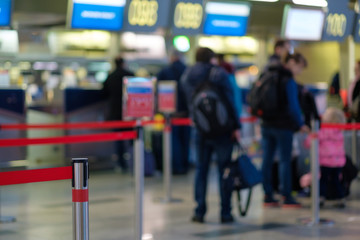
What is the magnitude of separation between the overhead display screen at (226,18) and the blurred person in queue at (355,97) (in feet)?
6.41

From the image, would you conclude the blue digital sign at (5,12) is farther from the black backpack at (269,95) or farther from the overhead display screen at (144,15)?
the black backpack at (269,95)

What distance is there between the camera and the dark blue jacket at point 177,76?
11.2 meters

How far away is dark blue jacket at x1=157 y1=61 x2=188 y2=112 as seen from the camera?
11.2m

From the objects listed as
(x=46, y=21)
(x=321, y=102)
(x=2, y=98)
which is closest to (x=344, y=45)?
(x=321, y=102)

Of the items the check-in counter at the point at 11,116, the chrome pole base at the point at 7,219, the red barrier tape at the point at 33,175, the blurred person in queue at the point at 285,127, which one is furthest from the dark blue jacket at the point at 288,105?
the check-in counter at the point at 11,116

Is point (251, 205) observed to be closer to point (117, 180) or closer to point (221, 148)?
point (221, 148)

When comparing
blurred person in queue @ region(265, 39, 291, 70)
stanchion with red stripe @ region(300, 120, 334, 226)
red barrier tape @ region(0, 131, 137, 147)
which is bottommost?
stanchion with red stripe @ region(300, 120, 334, 226)

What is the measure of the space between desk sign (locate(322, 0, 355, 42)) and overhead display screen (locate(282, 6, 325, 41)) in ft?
0.63

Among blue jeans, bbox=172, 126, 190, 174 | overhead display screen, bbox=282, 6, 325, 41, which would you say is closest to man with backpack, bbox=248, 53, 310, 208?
overhead display screen, bbox=282, 6, 325, 41

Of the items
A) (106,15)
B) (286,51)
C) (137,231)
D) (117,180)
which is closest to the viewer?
(137,231)

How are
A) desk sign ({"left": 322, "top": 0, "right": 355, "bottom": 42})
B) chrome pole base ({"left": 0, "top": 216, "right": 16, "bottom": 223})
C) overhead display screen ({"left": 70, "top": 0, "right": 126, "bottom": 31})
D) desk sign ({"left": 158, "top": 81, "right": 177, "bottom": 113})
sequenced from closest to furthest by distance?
chrome pole base ({"left": 0, "top": 216, "right": 16, "bottom": 223}) < overhead display screen ({"left": 70, "top": 0, "right": 126, "bottom": 31}) < desk sign ({"left": 158, "top": 81, "right": 177, "bottom": 113}) < desk sign ({"left": 322, "top": 0, "right": 355, "bottom": 42})

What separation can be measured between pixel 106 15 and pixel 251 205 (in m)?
3.07

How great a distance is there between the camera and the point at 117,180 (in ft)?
35.2

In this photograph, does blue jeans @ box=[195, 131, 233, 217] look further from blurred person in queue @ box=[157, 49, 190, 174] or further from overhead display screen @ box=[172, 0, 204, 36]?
blurred person in queue @ box=[157, 49, 190, 174]
